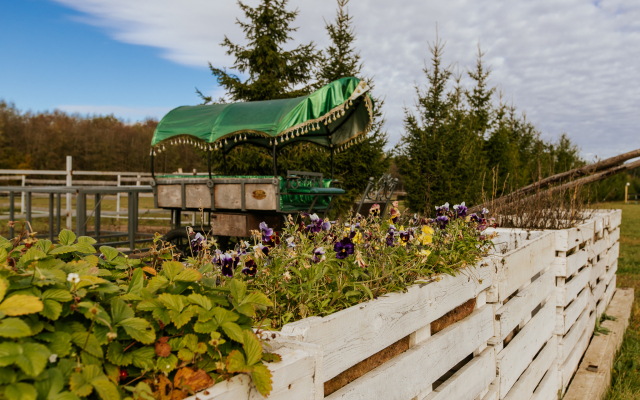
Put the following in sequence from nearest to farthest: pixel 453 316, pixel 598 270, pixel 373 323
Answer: pixel 373 323 < pixel 453 316 < pixel 598 270

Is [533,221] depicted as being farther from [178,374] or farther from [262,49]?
[262,49]

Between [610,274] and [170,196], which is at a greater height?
[170,196]

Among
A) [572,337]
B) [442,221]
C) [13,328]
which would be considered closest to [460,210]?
[442,221]

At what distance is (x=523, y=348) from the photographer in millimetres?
2938

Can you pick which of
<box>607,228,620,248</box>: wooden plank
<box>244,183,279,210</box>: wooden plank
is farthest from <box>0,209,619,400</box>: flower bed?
<box>607,228,620,248</box>: wooden plank

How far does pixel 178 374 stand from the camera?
1007mm

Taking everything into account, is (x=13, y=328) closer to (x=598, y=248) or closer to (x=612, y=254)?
(x=598, y=248)

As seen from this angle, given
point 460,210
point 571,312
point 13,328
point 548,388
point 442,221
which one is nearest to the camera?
point 13,328

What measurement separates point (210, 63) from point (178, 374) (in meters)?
13.5

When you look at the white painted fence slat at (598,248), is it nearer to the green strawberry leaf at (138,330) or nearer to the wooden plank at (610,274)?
the wooden plank at (610,274)

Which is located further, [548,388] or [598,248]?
[598,248]

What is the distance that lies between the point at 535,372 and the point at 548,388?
476 mm

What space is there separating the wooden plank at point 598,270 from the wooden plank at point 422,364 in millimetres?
3382

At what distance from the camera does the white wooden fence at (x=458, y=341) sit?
1.28 m
